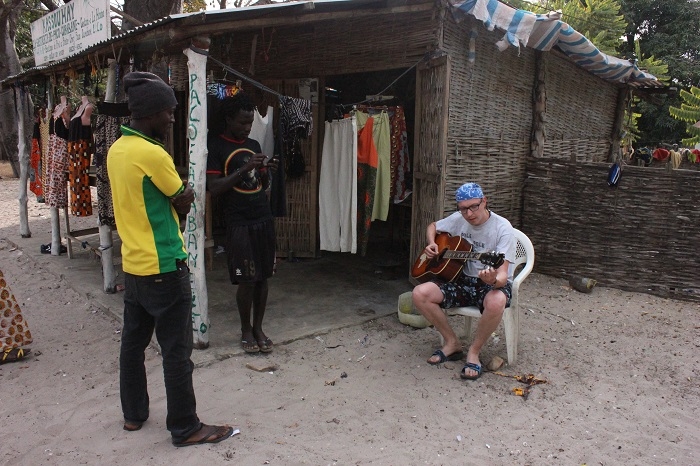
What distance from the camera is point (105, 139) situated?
525 cm

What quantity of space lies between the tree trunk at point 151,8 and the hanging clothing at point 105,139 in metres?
→ 5.40

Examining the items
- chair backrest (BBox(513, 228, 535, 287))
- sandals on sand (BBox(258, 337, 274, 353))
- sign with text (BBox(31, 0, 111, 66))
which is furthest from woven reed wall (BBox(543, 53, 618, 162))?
sign with text (BBox(31, 0, 111, 66))

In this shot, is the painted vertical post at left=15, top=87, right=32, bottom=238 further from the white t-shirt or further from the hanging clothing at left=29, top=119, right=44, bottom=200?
the white t-shirt

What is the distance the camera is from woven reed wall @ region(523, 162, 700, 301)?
561 centimetres

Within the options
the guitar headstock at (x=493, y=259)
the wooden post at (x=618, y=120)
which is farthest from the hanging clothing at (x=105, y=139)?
the wooden post at (x=618, y=120)

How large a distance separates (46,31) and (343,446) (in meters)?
6.82

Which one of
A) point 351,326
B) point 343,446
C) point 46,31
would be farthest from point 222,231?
point 343,446

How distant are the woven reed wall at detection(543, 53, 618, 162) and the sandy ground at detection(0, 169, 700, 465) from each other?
2.96m

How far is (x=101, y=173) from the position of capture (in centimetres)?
530

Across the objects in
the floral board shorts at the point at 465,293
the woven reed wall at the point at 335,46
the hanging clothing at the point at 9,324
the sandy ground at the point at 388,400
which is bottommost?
the sandy ground at the point at 388,400

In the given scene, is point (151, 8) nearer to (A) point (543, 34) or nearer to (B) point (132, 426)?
(A) point (543, 34)

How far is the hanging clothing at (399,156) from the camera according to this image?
590cm

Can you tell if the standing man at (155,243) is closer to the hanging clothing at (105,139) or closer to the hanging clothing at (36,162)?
the hanging clothing at (105,139)

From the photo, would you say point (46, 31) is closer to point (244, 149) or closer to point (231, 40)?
point (231, 40)
